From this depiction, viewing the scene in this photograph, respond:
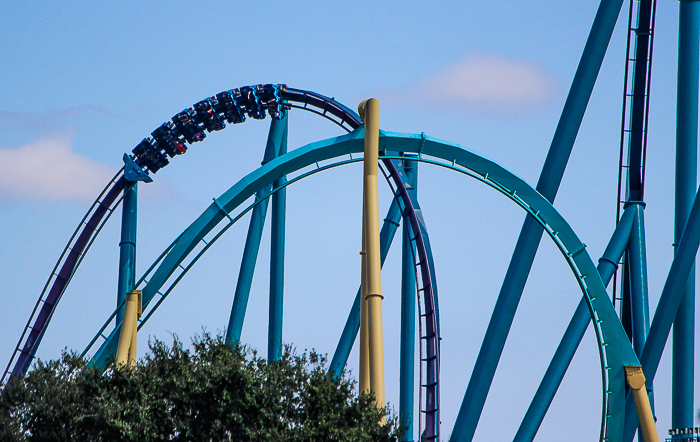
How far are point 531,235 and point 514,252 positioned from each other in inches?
15.8

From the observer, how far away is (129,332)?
11703mm

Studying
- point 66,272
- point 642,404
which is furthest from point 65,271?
point 642,404

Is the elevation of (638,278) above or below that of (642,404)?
above

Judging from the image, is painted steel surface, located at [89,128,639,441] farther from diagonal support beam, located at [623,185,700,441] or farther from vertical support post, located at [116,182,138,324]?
vertical support post, located at [116,182,138,324]

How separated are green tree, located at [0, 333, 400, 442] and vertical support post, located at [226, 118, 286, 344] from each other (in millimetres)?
7230

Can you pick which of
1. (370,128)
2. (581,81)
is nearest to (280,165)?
(370,128)

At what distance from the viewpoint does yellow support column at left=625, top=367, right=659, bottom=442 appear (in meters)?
13.4

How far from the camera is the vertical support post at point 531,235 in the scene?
597 inches

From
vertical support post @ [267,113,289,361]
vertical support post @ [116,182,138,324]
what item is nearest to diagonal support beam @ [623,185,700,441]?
vertical support post @ [267,113,289,361]

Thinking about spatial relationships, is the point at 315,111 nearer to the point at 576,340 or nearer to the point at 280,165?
the point at 280,165

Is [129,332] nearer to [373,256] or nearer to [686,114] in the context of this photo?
[373,256]

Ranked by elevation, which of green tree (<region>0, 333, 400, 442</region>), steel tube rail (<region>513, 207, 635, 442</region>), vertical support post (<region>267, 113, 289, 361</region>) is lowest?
green tree (<region>0, 333, 400, 442</region>)

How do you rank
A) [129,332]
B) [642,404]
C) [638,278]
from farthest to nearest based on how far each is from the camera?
[638,278]
[642,404]
[129,332]

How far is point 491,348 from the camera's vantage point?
15.2 metres
